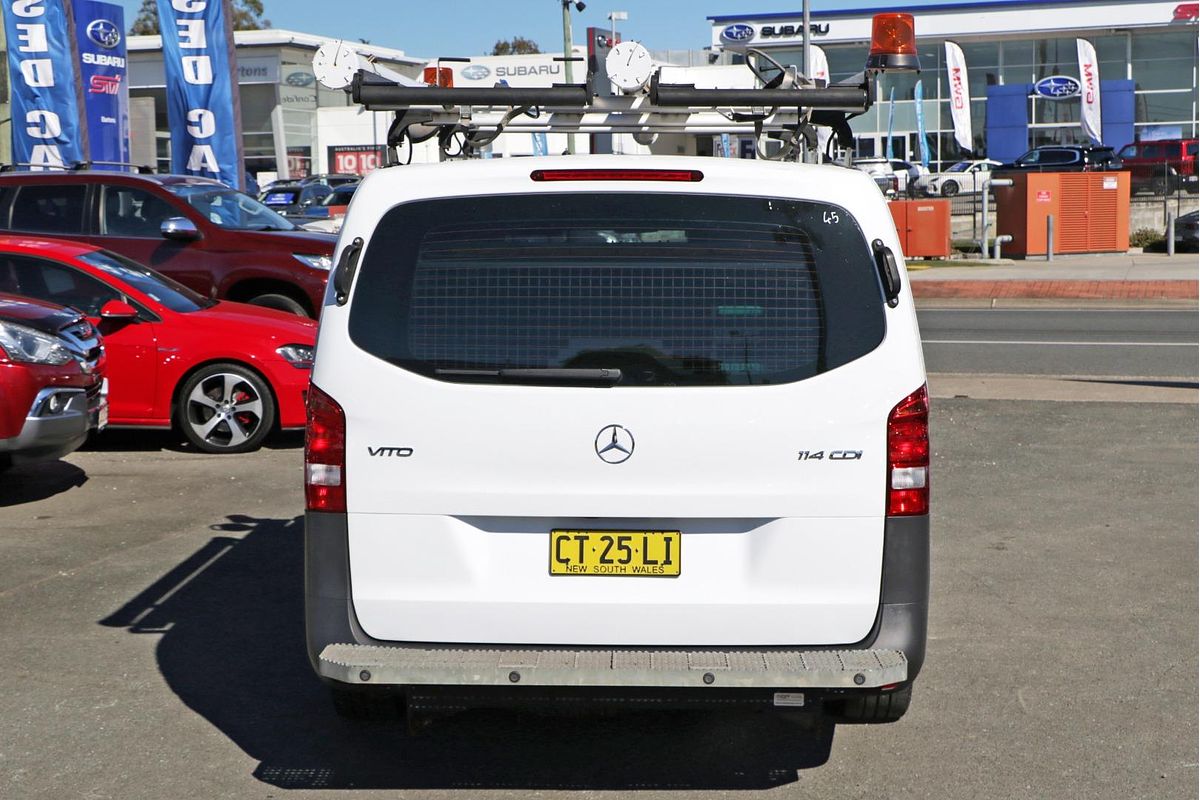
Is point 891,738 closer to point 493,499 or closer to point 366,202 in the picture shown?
point 493,499

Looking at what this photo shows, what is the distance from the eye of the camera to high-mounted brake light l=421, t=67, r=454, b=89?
7.04m

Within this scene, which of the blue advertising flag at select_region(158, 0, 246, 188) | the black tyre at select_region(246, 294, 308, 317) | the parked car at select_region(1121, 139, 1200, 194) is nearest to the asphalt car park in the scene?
the black tyre at select_region(246, 294, 308, 317)

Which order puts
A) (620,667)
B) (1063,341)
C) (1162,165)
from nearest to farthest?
1. (620,667)
2. (1063,341)
3. (1162,165)

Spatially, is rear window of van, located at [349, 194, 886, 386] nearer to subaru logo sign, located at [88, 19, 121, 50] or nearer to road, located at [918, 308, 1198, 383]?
road, located at [918, 308, 1198, 383]

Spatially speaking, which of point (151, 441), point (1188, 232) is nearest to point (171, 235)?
point (151, 441)

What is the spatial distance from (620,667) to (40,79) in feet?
59.8

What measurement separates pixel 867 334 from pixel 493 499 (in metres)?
1.16

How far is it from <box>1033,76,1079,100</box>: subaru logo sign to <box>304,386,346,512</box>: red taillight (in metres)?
62.8

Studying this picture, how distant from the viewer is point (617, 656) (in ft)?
13.9

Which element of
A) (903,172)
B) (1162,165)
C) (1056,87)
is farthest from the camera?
(1056,87)

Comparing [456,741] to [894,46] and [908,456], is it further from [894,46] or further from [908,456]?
[894,46]

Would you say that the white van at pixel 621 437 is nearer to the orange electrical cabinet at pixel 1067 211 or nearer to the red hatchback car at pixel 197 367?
the red hatchback car at pixel 197 367

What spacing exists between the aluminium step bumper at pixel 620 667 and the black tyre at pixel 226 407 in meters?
6.45

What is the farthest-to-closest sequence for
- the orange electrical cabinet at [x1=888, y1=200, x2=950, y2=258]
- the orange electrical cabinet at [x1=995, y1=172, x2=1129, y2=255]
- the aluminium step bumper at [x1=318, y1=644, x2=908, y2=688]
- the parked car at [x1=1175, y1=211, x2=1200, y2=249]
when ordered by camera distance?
the parked car at [x1=1175, y1=211, x2=1200, y2=249] → the orange electrical cabinet at [x1=995, y1=172, x2=1129, y2=255] → the orange electrical cabinet at [x1=888, y1=200, x2=950, y2=258] → the aluminium step bumper at [x1=318, y1=644, x2=908, y2=688]
